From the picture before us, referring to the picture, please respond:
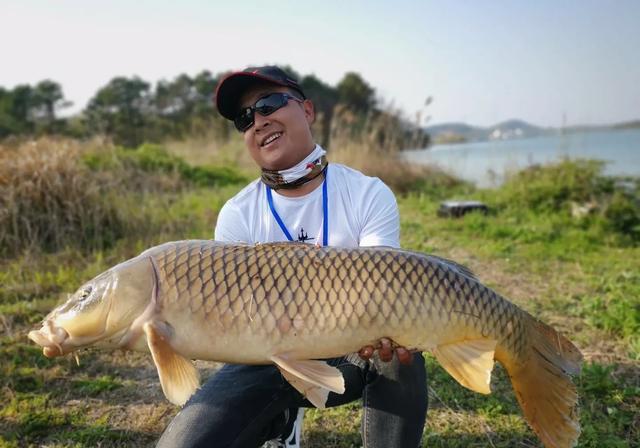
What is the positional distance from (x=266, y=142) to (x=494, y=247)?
337 centimetres

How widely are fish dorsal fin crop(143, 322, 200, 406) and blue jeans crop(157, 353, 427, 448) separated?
0.58ft

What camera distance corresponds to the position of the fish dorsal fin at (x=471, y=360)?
61.4 inches

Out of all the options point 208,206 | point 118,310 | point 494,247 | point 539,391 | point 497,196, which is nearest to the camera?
point 118,310

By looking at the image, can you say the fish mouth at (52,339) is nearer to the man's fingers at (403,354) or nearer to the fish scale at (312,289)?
the fish scale at (312,289)

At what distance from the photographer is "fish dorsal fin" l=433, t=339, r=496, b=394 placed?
156cm

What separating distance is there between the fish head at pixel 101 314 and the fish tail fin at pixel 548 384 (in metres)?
1.13

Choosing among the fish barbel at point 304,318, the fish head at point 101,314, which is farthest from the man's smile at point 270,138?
the fish head at point 101,314

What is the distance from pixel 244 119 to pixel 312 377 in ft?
3.66

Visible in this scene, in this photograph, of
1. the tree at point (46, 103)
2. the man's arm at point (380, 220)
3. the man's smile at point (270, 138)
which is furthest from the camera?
the tree at point (46, 103)

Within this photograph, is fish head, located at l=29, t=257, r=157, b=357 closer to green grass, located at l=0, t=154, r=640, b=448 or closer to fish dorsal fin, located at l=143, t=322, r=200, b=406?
fish dorsal fin, located at l=143, t=322, r=200, b=406

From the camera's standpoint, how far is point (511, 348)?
63.6 inches

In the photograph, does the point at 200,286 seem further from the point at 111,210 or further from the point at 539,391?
the point at 111,210

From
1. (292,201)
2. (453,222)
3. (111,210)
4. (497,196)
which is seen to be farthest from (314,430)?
(497,196)

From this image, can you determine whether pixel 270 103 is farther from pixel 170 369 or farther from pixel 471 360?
pixel 471 360
